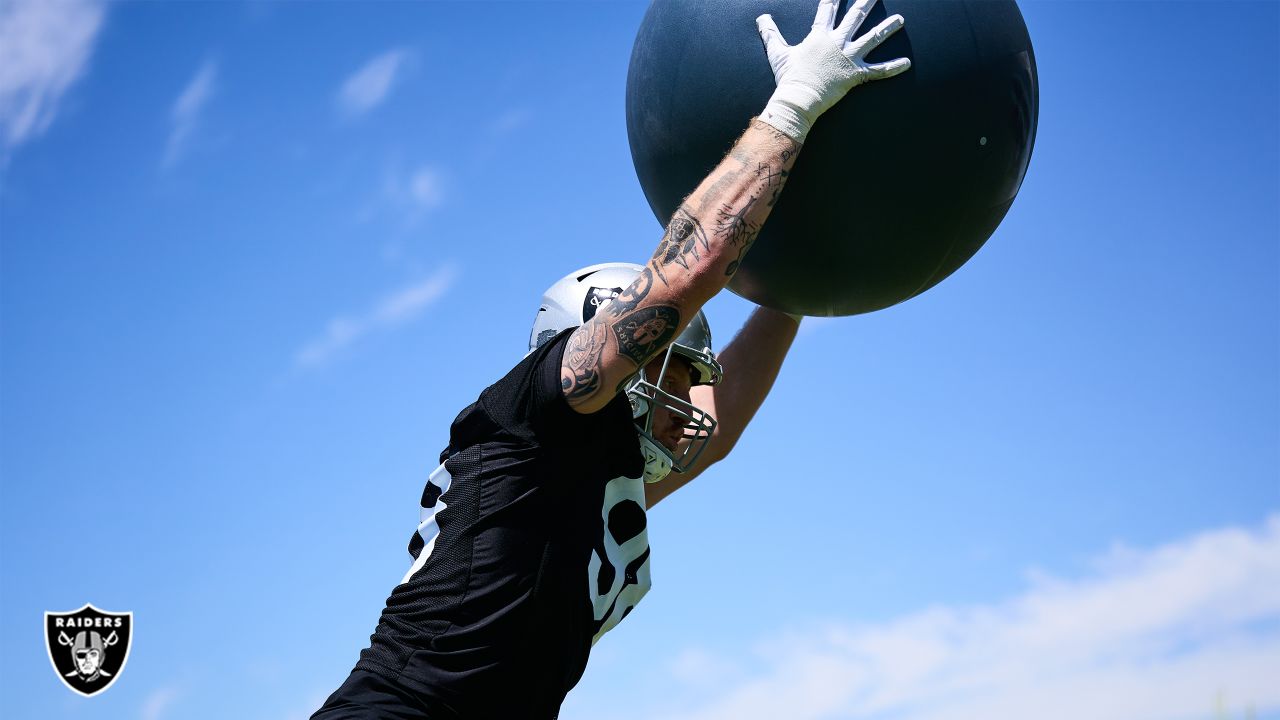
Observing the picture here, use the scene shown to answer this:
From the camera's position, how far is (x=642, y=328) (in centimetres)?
349

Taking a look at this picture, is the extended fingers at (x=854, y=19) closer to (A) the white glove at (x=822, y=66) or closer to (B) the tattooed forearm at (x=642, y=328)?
(A) the white glove at (x=822, y=66)

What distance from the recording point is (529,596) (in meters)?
3.75

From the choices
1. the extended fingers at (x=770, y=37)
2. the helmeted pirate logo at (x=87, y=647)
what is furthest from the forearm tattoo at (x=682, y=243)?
the helmeted pirate logo at (x=87, y=647)

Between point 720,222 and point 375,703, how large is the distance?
1784mm

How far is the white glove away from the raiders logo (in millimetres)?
1100

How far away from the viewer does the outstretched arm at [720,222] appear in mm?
3486

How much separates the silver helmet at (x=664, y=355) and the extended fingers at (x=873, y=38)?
3.72 ft

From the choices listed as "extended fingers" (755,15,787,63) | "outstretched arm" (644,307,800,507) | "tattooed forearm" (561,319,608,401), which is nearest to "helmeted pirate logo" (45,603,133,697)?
"outstretched arm" (644,307,800,507)

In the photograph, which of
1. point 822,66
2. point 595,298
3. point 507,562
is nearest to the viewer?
point 822,66

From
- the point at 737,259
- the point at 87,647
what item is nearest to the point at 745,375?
the point at 737,259

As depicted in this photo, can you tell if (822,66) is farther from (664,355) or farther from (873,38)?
(664,355)

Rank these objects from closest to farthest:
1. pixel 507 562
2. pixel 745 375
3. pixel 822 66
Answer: pixel 822 66 → pixel 507 562 → pixel 745 375

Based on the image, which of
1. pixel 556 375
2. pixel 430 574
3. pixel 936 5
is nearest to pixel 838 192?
pixel 936 5

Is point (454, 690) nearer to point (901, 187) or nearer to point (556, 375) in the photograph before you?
point (556, 375)
